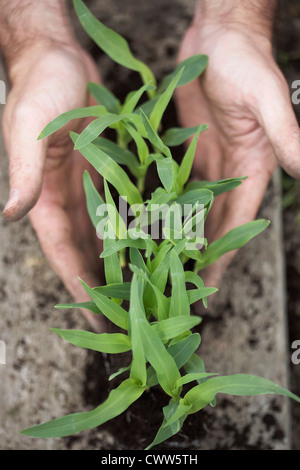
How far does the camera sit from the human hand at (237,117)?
2.90 feet

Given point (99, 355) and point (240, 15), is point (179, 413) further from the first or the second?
point (240, 15)

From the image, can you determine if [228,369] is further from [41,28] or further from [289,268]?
[41,28]

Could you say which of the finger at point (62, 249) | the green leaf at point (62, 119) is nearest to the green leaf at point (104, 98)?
the green leaf at point (62, 119)

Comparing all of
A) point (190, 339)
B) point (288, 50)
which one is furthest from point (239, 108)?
point (288, 50)

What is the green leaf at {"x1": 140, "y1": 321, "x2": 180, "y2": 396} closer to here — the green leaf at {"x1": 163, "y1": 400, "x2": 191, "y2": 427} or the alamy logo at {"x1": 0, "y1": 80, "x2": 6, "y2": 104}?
the green leaf at {"x1": 163, "y1": 400, "x2": 191, "y2": 427}

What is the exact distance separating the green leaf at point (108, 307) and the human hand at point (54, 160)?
232mm

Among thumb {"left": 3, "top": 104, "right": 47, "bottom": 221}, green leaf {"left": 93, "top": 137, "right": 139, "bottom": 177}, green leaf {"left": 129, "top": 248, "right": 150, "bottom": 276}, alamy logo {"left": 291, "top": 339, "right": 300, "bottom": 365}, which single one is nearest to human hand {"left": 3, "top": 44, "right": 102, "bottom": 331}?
thumb {"left": 3, "top": 104, "right": 47, "bottom": 221}

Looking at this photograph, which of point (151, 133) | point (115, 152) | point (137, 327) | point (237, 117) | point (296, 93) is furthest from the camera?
point (296, 93)

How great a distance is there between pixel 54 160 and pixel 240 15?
53 centimetres

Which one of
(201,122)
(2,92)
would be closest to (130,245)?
(201,122)

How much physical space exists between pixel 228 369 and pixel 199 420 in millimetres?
204

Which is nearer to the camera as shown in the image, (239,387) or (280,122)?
(239,387)

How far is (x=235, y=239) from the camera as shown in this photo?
2.85 feet

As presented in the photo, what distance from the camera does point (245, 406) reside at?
1.12 m
